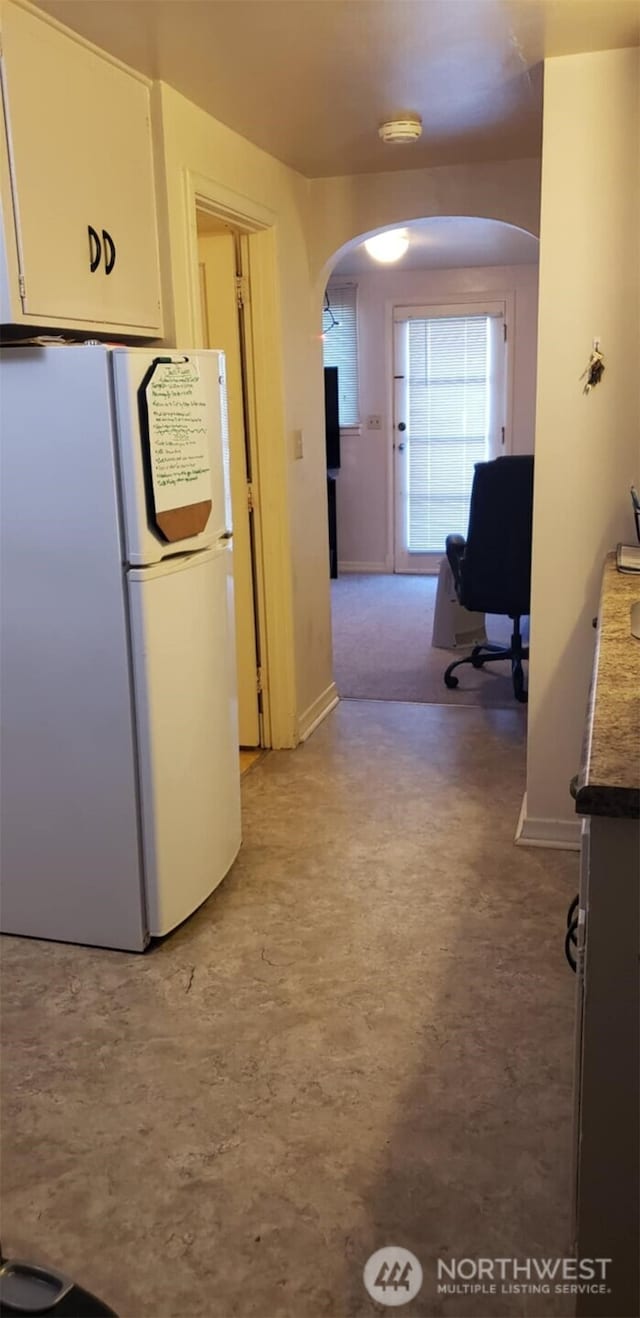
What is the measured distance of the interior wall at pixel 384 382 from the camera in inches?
287

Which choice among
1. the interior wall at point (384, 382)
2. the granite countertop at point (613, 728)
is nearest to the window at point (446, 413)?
the interior wall at point (384, 382)

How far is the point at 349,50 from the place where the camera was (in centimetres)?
252

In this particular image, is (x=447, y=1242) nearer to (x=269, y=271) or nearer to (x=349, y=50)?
(x=349, y=50)

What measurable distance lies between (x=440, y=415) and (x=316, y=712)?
4049mm

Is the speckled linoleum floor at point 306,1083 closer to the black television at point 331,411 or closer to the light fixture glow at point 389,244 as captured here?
the light fixture glow at point 389,244

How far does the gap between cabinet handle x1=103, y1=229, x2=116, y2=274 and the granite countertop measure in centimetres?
150

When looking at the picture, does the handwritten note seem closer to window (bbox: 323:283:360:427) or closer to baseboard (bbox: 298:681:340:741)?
baseboard (bbox: 298:681:340:741)

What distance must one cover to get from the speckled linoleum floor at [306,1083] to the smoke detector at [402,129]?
2.20 m

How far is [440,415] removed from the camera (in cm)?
768

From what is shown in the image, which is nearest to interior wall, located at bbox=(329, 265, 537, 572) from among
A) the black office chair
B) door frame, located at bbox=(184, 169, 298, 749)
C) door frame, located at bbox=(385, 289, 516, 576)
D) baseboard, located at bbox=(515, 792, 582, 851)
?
door frame, located at bbox=(385, 289, 516, 576)

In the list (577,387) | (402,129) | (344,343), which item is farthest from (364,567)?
(577,387)

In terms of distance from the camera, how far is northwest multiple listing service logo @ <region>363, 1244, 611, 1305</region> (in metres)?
1.59

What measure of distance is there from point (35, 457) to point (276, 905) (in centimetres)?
135

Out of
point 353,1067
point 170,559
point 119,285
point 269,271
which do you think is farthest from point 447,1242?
point 269,271
